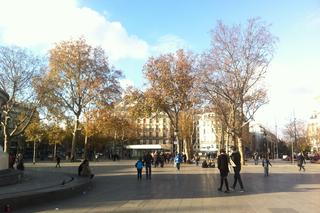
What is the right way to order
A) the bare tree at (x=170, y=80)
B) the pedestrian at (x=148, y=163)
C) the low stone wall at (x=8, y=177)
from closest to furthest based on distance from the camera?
the low stone wall at (x=8, y=177), the pedestrian at (x=148, y=163), the bare tree at (x=170, y=80)

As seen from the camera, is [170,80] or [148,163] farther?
[170,80]

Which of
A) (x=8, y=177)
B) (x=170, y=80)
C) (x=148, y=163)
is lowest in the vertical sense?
(x=8, y=177)

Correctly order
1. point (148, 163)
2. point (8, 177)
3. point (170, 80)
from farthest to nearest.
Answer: point (170, 80) < point (148, 163) < point (8, 177)

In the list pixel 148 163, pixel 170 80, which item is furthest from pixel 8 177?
pixel 170 80

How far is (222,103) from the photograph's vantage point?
54625mm

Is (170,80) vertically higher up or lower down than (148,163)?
higher up

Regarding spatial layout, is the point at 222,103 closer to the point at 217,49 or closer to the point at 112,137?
the point at 217,49

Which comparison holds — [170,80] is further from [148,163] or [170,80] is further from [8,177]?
[8,177]

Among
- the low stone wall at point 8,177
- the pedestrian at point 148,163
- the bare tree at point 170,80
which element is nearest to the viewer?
the low stone wall at point 8,177

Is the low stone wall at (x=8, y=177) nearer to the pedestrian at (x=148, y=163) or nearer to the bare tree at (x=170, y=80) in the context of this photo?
the pedestrian at (x=148, y=163)

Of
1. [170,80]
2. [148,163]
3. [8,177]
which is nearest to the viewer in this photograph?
[8,177]

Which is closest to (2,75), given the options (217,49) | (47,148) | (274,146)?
(217,49)

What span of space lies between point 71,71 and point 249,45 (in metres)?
26.9

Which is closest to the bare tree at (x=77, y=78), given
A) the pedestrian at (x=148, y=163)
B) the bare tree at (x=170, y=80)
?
the bare tree at (x=170, y=80)
